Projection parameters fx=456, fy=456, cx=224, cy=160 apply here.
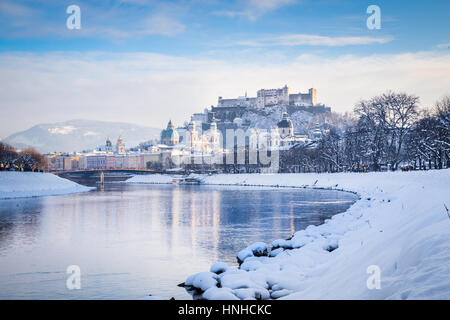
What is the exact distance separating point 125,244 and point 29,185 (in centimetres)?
4233

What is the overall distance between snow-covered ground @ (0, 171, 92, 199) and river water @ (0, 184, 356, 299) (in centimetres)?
1908

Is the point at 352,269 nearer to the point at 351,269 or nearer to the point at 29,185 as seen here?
the point at 351,269

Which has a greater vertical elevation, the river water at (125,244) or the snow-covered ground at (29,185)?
the snow-covered ground at (29,185)

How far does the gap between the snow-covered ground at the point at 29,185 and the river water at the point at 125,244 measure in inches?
751

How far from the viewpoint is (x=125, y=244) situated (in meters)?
21.3

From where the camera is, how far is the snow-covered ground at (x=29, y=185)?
53938 millimetres

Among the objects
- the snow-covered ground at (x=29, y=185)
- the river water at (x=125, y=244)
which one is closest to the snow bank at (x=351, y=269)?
the river water at (x=125, y=244)

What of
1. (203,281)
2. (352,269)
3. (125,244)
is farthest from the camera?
(125,244)

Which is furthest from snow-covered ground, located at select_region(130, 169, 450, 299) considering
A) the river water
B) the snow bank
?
the river water

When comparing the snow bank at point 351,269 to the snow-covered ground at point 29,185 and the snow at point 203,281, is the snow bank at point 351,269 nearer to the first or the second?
the snow at point 203,281

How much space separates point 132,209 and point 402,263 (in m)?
32.1

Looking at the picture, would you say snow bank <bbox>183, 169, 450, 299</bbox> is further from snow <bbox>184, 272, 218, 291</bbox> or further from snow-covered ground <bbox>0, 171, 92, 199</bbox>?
snow-covered ground <bbox>0, 171, 92, 199</bbox>

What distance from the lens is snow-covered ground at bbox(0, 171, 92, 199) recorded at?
53.9m

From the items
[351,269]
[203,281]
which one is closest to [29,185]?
[203,281]
